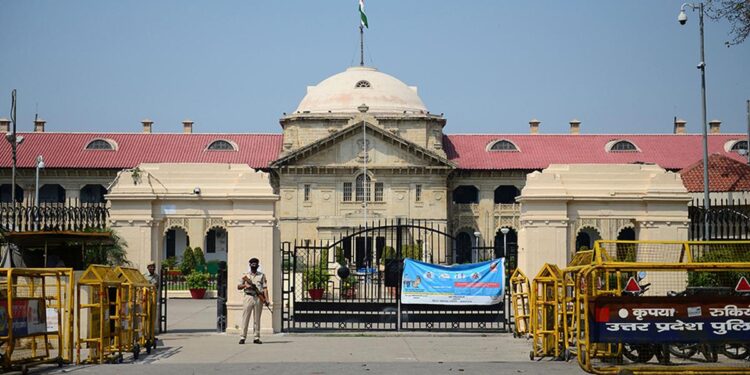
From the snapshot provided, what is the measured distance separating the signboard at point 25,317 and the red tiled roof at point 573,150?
52.8 metres

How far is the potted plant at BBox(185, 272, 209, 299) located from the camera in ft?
127

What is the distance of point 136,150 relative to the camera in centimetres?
6900

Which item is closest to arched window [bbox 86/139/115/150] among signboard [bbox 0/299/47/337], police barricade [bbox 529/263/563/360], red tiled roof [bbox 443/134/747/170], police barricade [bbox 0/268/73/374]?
red tiled roof [bbox 443/134/747/170]

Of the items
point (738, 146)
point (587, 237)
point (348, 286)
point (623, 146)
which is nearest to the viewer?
point (348, 286)

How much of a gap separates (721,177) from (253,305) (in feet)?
77.2

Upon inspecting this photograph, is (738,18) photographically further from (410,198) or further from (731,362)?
(410,198)

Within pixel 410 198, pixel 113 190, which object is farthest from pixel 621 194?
pixel 410 198

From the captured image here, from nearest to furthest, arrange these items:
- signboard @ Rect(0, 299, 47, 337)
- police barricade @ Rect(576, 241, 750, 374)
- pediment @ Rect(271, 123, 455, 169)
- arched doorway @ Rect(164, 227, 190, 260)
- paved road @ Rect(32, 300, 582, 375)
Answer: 1. police barricade @ Rect(576, 241, 750, 374)
2. signboard @ Rect(0, 299, 47, 337)
3. paved road @ Rect(32, 300, 582, 375)
4. pediment @ Rect(271, 123, 455, 169)
5. arched doorway @ Rect(164, 227, 190, 260)

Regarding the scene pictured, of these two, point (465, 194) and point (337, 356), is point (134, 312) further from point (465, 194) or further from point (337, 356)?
point (465, 194)

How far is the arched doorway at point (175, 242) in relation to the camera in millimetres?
68625

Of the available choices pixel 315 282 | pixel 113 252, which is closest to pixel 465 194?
pixel 315 282

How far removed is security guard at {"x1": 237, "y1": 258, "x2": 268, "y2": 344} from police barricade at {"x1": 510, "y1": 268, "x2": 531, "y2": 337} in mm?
4475

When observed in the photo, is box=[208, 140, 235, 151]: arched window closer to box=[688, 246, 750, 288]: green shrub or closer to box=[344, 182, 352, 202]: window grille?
box=[344, 182, 352, 202]: window grille

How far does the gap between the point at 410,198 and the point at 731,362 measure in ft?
171
